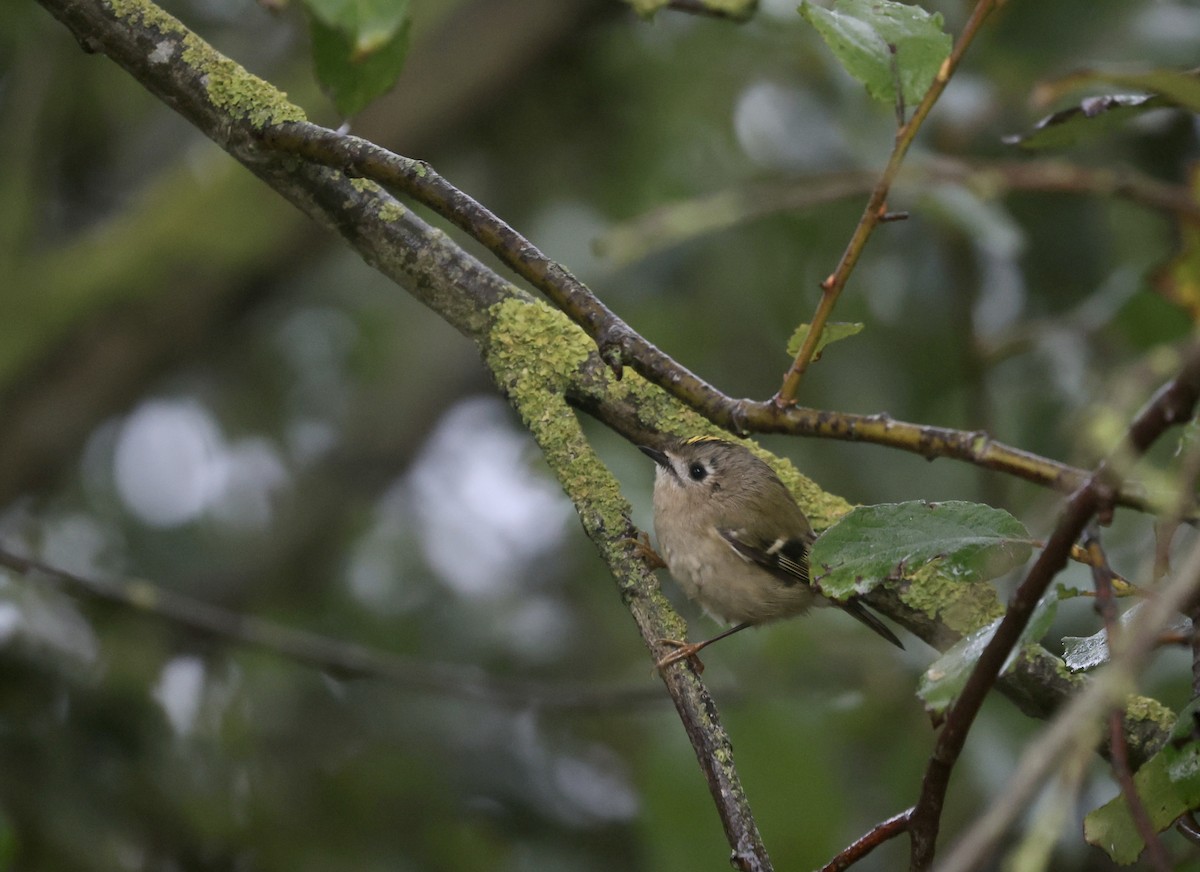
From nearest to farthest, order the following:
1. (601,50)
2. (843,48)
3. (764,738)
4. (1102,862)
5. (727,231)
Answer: (843,48) → (764,738) → (1102,862) → (727,231) → (601,50)

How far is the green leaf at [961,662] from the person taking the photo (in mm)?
998

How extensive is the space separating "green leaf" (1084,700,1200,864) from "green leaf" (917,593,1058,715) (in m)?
0.26

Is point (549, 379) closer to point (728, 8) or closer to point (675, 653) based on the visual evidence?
point (675, 653)

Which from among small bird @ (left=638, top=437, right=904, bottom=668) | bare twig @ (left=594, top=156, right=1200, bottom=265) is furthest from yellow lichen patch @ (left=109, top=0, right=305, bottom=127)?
small bird @ (left=638, top=437, right=904, bottom=668)

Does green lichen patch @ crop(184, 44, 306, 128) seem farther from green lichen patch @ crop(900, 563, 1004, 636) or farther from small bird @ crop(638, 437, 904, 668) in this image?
small bird @ crop(638, 437, 904, 668)

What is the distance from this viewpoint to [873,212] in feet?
3.61

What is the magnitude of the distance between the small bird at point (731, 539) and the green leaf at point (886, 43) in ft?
4.30

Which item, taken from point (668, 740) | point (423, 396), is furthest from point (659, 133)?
point (668, 740)

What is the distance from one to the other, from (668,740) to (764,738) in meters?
0.22

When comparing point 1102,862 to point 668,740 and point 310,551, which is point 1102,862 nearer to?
point 668,740

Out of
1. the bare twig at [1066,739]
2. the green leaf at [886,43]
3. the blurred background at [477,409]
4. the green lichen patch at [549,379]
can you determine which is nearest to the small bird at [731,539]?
the blurred background at [477,409]

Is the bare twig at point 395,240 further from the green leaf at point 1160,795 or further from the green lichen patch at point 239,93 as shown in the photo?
the green leaf at point 1160,795

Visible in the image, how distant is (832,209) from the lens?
3367 millimetres

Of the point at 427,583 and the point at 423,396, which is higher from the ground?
the point at 423,396
